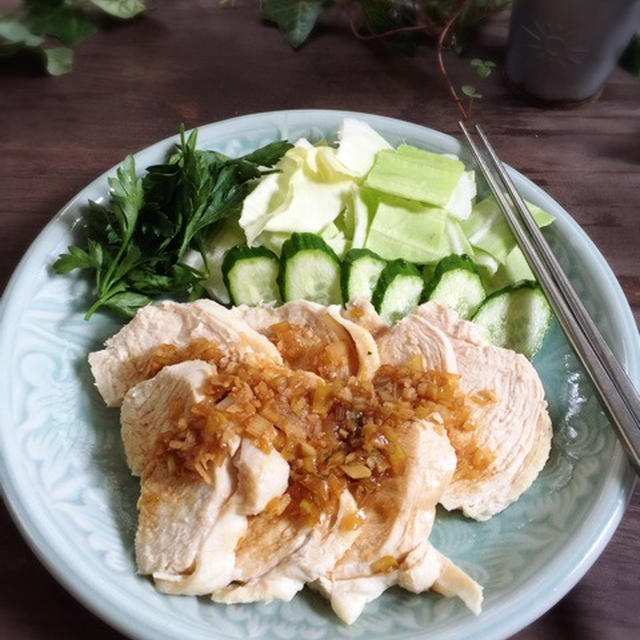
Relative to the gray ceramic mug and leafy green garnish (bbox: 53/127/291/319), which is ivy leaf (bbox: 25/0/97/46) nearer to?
leafy green garnish (bbox: 53/127/291/319)

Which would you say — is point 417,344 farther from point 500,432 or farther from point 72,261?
point 72,261

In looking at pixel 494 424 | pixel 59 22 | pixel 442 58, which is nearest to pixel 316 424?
pixel 494 424

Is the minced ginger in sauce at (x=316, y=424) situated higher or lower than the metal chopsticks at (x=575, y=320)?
lower

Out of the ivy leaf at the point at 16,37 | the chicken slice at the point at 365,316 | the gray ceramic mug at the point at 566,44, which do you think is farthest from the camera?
the ivy leaf at the point at 16,37

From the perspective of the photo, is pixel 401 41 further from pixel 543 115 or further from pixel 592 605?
pixel 592 605

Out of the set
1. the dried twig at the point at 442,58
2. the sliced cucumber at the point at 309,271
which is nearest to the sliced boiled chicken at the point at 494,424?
the sliced cucumber at the point at 309,271

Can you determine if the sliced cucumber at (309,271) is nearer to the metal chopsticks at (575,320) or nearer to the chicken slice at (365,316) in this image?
the chicken slice at (365,316)

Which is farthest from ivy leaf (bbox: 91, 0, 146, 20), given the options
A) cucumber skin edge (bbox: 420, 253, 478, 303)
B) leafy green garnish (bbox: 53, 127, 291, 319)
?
cucumber skin edge (bbox: 420, 253, 478, 303)
